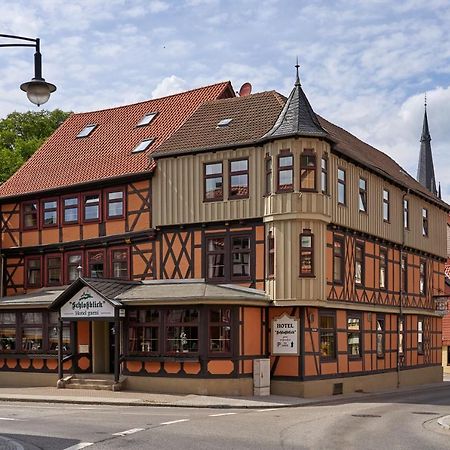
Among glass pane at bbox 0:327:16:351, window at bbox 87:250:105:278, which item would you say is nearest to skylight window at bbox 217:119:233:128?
window at bbox 87:250:105:278

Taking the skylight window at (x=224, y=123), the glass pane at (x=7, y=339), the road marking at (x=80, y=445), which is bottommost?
the road marking at (x=80, y=445)

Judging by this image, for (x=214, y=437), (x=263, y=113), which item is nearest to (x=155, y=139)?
(x=263, y=113)

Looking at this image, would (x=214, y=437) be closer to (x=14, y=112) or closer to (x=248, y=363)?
(x=248, y=363)

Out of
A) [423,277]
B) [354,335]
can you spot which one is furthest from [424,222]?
[354,335]

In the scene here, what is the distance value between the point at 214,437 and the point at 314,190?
582 inches

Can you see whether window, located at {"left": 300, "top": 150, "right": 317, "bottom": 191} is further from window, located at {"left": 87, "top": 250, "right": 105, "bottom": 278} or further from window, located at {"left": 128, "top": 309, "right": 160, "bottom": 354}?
window, located at {"left": 87, "top": 250, "right": 105, "bottom": 278}

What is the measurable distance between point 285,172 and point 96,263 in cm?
928

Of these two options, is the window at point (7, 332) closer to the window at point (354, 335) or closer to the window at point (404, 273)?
the window at point (354, 335)

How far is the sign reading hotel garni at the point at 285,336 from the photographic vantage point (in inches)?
1196

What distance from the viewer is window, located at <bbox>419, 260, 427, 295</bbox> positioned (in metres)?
42.5

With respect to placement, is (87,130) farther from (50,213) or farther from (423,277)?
(423,277)

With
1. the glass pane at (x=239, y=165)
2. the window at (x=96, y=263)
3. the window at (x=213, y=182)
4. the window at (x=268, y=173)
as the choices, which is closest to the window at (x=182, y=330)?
the window at (x=213, y=182)

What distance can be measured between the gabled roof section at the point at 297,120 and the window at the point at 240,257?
3782mm

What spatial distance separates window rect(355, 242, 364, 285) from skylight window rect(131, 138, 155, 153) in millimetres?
9210
